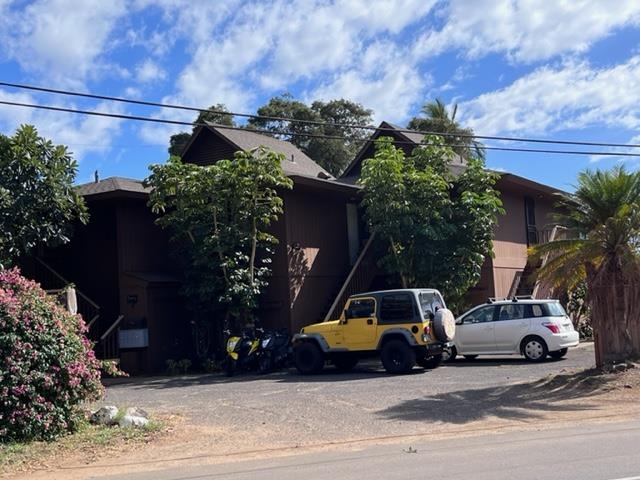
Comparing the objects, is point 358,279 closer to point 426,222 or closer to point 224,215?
point 426,222

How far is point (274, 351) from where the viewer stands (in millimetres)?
19609

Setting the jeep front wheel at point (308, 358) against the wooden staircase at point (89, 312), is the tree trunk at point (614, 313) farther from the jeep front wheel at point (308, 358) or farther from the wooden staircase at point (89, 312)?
the wooden staircase at point (89, 312)

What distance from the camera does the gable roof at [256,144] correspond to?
26.2 meters

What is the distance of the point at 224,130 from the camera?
27.1 m

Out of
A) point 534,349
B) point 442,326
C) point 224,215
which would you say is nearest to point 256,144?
point 224,215

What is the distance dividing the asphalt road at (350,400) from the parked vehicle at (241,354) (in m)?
0.35

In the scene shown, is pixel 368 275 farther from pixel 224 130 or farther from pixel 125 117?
pixel 125 117

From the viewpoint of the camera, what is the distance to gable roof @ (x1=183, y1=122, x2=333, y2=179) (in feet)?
85.8

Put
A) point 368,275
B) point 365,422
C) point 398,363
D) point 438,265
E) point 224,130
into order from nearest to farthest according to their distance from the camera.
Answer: point 365,422 → point 398,363 → point 438,265 → point 368,275 → point 224,130

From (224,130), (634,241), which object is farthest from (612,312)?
(224,130)

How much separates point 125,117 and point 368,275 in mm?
10997

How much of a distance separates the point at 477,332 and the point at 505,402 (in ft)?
21.3

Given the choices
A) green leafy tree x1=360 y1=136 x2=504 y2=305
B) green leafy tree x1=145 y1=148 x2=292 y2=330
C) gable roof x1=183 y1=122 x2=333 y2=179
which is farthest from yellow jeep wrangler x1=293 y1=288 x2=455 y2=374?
gable roof x1=183 y1=122 x2=333 y2=179

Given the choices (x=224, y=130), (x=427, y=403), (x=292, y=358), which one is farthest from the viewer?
(x=224, y=130)
